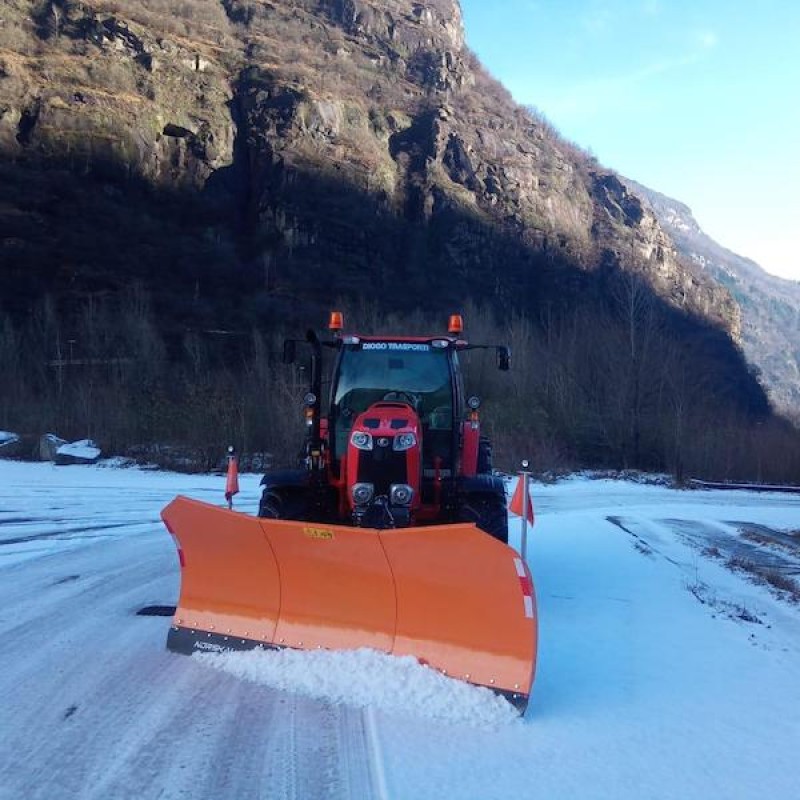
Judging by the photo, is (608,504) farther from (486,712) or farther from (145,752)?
(145,752)

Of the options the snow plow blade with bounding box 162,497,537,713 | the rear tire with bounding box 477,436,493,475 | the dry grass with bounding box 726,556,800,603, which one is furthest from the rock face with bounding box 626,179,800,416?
the snow plow blade with bounding box 162,497,537,713

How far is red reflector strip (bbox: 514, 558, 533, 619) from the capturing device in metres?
4.70

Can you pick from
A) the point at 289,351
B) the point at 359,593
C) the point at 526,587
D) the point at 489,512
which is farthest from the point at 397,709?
the point at 289,351

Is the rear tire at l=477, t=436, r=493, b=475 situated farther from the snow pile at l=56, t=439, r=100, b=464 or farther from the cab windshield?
the snow pile at l=56, t=439, r=100, b=464

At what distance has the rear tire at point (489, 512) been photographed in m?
7.24

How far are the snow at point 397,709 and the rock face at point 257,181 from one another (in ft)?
135

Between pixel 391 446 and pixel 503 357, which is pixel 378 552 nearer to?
pixel 391 446

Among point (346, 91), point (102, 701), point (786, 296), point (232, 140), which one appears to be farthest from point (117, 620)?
point (786, 296)

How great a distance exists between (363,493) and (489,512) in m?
1.31

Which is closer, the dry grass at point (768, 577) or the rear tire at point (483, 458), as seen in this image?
the dry grass at point (768, 577)

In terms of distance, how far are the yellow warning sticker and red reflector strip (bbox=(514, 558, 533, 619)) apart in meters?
1.28

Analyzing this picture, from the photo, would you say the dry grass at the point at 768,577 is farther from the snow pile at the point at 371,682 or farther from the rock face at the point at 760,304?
the rock face at the point at 760,304

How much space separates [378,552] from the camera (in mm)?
5168

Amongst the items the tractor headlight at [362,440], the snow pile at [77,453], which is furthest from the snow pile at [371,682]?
the snow pile at [77,453]
